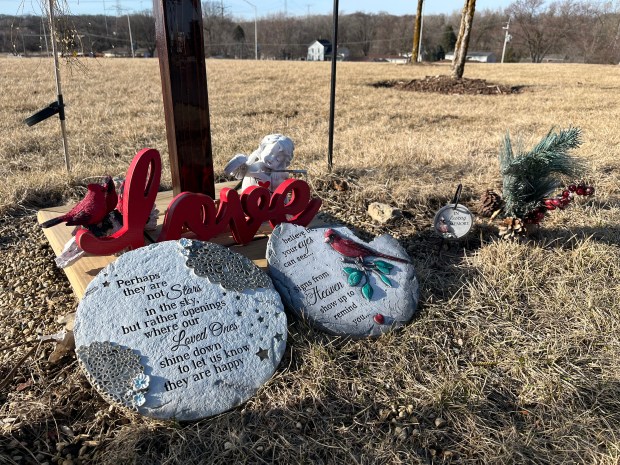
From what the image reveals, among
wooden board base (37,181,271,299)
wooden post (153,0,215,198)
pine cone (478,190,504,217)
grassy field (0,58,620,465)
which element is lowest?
grassy field (0,58,620,465)

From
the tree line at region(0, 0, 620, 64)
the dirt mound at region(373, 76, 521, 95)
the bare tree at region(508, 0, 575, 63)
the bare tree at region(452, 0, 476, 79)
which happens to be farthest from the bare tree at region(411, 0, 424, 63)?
the bare tree at region(508, 0, 575, 63)

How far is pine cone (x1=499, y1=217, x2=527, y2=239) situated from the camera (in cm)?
297

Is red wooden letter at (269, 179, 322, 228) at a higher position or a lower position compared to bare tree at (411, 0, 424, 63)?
lower

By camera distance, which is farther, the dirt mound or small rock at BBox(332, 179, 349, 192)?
the dirt mound

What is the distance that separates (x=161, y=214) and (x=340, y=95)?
28.0ft

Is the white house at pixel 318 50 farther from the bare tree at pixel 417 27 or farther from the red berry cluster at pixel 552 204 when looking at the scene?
the red berry cluster at pixel 552 204

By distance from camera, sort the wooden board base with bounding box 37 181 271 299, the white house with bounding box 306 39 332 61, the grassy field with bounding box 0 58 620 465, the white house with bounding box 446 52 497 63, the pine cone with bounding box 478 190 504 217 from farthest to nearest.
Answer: the white house with bounding box 446 52 497 63 → the white house with bounding box 306 39 332 61 → the pine cone with bounding box 478 190 504 217 → the wooden board base with bounding box 37 181 271 299 → the grassy field with bounding box 0 58 620 465

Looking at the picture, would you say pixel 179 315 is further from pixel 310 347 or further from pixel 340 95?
pixel 340 95

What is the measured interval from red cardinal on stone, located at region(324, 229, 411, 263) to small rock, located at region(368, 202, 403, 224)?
806mm

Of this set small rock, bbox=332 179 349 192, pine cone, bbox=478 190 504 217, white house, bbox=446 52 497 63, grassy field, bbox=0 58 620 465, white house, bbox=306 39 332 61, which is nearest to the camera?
grassy field, bbox=0 58 620 465

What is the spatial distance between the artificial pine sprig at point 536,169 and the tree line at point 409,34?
2285 cm

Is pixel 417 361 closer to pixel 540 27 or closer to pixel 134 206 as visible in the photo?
pixel 134 206

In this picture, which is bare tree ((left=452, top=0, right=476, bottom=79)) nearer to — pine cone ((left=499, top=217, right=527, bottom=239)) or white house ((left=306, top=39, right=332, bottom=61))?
pine cone ((left=499, top=217, right=527, bottom=239))

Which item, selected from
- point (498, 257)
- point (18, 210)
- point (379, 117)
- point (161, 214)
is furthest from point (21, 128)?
point (498, 257)
